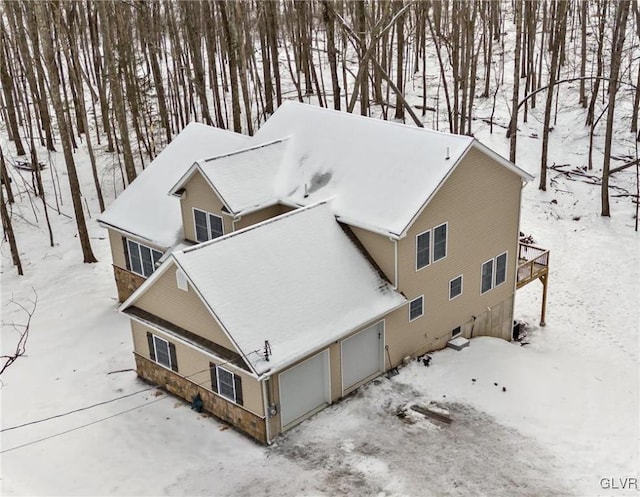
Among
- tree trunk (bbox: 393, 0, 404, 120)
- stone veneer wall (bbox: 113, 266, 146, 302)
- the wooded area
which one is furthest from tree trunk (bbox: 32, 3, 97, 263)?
tree trunk (bbox: 393, 0, 404, 120)

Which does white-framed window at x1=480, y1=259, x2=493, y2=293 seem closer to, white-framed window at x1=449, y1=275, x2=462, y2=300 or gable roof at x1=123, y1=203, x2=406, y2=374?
white-framed window at x1=449, y1=275, x2=462, y2=300

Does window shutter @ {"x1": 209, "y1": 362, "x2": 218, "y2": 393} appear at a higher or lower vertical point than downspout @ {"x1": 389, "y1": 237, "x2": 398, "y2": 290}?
lower

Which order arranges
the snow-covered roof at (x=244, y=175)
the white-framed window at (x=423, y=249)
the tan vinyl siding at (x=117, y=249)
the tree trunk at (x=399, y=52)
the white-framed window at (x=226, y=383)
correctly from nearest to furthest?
the white-framed window at (x=226, y=383)
the white-framed window at (x=423, y=249)
the snow-covered roof at (x=244, y=175)
the tan vinyl siding at (x=117, y=249)
the tree trunk at (x=399, y=52)

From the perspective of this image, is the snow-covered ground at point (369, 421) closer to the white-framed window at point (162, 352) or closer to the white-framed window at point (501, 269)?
the white-framed window at point (162, 352)

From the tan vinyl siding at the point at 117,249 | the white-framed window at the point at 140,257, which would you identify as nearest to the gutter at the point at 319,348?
the white-framed window at the point at 140,257

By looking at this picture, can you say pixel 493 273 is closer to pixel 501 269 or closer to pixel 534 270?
pixel 501 269

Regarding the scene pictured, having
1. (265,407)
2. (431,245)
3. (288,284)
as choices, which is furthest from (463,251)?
(265,407)
